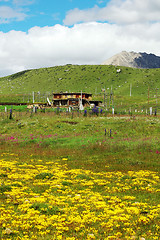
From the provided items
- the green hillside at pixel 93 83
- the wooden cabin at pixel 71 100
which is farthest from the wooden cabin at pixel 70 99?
the green hillside at pixel 93 83

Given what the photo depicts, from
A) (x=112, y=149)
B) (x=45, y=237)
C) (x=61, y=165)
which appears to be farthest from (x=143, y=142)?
(x=45, y=237)

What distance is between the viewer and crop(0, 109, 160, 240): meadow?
306 inches

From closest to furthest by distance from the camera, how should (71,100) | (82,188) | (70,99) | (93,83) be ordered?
(82,188) < (70,99) < (71,100) < (93,83)

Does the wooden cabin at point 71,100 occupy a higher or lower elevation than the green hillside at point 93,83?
lower

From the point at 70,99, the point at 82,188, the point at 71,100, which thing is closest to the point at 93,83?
the point at 71,100

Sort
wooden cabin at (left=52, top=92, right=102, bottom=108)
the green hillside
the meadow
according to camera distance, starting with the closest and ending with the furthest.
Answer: the meadow, wooden cabin at (left=52, top=92, right=102, bottom=108), the green hillside

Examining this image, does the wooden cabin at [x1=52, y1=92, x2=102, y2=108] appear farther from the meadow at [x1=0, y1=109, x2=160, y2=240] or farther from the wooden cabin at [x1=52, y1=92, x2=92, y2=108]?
the meadow at [x1=0, y1=109, x2=160, y2=240]

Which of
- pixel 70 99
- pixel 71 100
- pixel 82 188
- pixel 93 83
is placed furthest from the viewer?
pixel 93 83

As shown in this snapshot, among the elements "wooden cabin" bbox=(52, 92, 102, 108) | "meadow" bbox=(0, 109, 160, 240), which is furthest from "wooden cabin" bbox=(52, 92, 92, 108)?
"meadow" bbox=(0, 109, 160, 240)

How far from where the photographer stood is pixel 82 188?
12703 mm

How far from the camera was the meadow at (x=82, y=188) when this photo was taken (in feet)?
25.5

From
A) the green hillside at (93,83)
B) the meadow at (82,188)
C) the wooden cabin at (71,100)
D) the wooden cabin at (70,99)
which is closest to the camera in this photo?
the meadow at (82,188)

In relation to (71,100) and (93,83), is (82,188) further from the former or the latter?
(93,83)

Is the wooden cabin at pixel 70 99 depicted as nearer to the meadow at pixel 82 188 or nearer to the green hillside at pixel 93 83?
the green hillside at pixel 93 83
